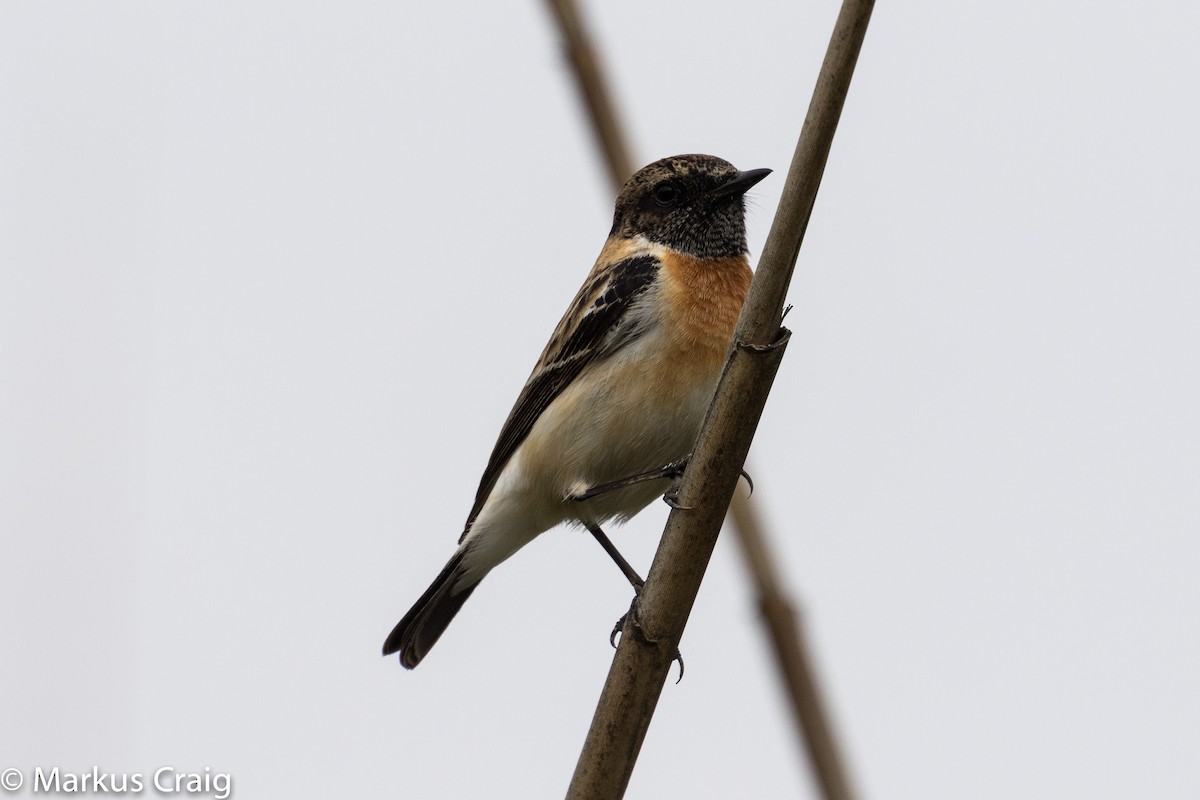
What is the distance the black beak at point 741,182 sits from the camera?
276 inches

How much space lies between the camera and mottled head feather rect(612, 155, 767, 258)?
23.3 feet

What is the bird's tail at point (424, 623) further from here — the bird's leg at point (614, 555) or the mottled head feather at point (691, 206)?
the mottled head feather at point (691, 206)

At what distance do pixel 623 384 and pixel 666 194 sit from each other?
146cm

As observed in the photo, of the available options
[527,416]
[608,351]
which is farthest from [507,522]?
[608,351]

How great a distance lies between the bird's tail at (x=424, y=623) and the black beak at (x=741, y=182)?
2429 millimetres

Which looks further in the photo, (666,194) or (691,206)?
(666,194)

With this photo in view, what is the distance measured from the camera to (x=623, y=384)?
6.42 meters

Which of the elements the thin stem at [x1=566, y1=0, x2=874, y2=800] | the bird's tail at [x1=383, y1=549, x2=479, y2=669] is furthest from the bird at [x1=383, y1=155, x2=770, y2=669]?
the thin stem at [x1=566, y1=0, x2=874, y2=800]

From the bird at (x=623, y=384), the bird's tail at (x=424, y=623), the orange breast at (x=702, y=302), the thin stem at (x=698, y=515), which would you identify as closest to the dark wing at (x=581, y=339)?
the bird at (x=623, y=384)

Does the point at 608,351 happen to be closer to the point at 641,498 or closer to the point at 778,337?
the point at 641,498

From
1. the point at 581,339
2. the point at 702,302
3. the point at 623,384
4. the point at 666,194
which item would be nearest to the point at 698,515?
the point at 623,384

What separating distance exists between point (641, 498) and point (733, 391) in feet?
11.1

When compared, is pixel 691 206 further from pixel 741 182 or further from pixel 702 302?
pixel 702 302

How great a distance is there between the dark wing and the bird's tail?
26 cm
